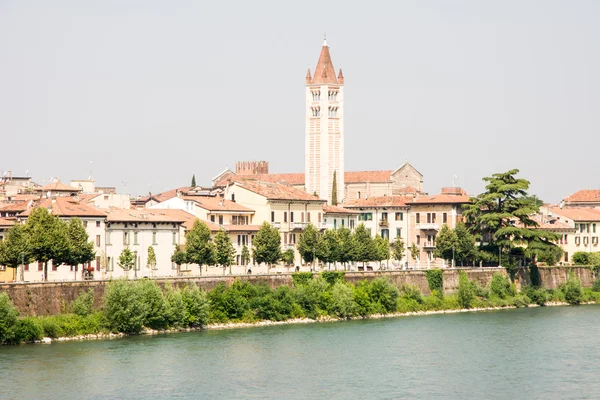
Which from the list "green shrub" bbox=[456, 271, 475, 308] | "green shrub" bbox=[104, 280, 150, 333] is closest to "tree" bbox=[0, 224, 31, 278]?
"green shrub" bbox=[104, 280, 150, 333]

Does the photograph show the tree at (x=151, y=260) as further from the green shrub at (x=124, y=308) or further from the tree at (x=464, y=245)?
the tree at (x=464, y=245)

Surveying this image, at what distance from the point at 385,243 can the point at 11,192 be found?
86.2 feet

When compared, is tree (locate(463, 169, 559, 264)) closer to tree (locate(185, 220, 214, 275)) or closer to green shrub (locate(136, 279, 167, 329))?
tree (locate(185, 220, 214, 275))

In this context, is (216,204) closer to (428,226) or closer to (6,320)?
(428,226)

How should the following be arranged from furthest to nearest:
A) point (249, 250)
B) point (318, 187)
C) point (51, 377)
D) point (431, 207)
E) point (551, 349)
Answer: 1. point (318, 187)
2. point (431, 207)
3. point (249, 250)
4. point (551, 349)
5. point (51, 377)

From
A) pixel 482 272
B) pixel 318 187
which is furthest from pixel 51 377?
pixel 318 187

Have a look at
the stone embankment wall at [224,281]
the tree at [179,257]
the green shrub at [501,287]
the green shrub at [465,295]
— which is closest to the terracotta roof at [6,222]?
the stone embankment wall at [224,281]

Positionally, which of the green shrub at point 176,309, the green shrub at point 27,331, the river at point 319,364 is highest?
the green shrub at point 176,309

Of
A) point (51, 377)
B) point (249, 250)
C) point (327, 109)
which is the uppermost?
point (327, 109)

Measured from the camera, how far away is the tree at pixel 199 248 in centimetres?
7600

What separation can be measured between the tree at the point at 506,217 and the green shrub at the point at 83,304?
33.7m

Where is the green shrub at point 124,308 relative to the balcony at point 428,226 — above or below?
below

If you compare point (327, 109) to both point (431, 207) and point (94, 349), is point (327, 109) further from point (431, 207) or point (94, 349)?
point (94, 349)

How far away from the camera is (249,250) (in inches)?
3342
